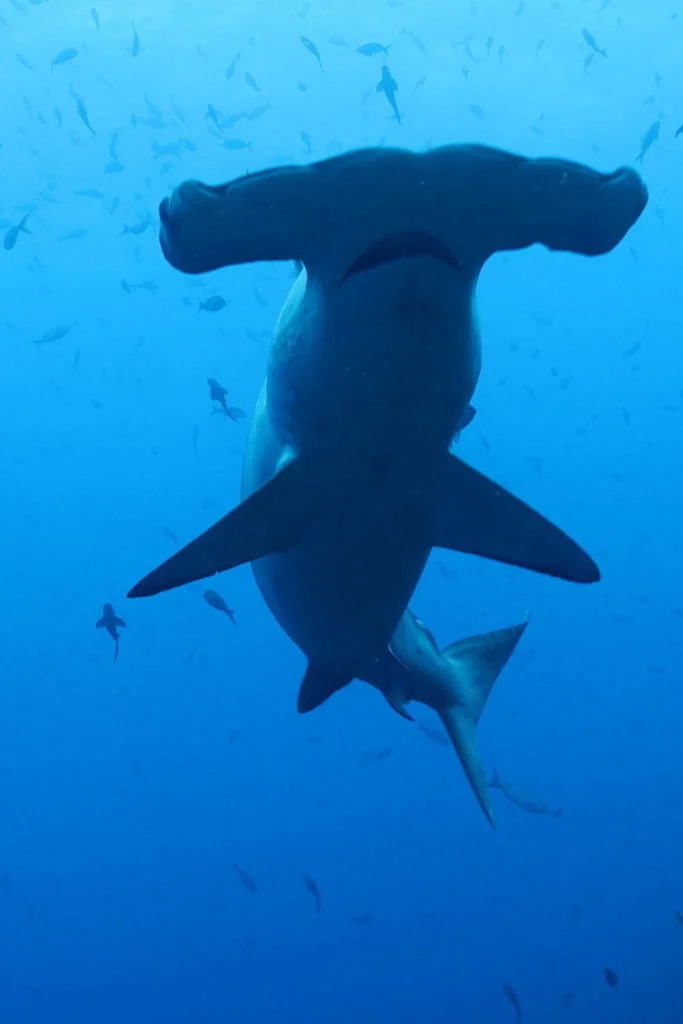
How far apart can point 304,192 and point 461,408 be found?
2.34 feet

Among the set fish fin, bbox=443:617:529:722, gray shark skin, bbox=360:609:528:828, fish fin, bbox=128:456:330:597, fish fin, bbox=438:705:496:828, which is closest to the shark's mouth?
fish fin, bbox=128:456:330:597

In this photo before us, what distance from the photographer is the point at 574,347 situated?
25.6 m

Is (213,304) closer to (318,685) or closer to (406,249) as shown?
(318,685)

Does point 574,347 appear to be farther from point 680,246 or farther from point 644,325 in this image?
point 680,246

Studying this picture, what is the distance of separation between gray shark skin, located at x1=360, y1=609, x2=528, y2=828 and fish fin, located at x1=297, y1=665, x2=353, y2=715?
52 millimetres

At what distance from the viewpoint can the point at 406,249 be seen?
1.72m

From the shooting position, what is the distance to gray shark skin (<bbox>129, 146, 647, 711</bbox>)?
168 centimetres

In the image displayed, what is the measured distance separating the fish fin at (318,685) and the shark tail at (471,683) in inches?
33.4

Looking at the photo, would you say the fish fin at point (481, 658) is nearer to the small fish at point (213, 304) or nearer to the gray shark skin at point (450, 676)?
the gray shark skin at point (450, 676)

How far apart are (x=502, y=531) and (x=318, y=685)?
48.0 inches

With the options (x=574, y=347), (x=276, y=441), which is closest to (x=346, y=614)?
(x=276, y=441)

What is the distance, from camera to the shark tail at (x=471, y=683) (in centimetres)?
419

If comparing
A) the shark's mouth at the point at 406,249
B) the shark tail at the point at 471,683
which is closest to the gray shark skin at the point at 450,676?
the shark tail at the point at 471,683

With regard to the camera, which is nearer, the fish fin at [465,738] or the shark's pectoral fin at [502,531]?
the shark's pectoral fin at [502,531]
